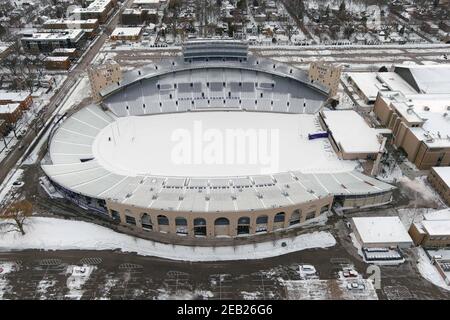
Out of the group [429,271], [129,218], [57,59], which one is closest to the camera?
[429,271]

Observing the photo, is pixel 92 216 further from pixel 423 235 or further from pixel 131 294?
pixel 423 235

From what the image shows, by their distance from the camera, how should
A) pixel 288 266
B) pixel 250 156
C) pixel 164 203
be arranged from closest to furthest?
1. pixel 288 266
2. pixel 164 203
3. pixel 250 156

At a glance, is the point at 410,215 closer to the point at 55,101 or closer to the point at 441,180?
the point at 441,180

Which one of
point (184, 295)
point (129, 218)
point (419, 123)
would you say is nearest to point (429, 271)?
point (419, 123)

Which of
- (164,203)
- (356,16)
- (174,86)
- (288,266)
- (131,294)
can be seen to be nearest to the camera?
(131,294)

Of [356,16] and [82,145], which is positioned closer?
[82,145]

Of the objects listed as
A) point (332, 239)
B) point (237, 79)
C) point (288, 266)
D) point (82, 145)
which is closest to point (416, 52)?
point (237, 79)
